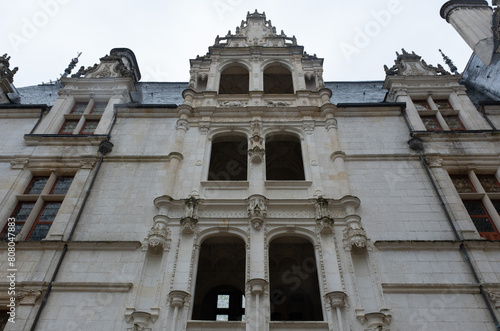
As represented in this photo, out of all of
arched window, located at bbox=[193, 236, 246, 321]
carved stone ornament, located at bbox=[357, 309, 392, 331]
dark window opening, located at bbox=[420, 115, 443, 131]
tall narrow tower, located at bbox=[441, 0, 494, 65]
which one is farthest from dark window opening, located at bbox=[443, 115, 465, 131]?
arched window, located at bbox=[193, 236, 246, 321]

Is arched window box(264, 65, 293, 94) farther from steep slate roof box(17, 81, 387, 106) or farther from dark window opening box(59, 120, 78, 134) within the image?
dark window opening box(59, 120, 78, 134)

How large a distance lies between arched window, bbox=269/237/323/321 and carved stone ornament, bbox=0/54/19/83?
15.0 metres

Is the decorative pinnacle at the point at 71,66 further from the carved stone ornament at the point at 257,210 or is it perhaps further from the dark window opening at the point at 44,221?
the carved stone ornament at the point at 257,210

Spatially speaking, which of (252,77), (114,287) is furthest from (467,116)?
(114,287)

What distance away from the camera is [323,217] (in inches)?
452

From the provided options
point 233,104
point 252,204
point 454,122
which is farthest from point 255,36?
point 252,204

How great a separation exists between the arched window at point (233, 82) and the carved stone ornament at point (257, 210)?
28.6 feet

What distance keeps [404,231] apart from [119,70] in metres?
14.6

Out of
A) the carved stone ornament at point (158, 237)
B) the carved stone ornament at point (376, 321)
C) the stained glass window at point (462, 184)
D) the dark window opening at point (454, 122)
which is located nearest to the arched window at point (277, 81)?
the dark window opening at point (454, 122)

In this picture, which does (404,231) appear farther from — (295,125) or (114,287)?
(114,287)

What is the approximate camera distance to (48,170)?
1399cm

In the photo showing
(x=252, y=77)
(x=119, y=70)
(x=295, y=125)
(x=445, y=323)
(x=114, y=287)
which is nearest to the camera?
(x=445, y=323)

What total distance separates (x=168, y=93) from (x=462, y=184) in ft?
46.9

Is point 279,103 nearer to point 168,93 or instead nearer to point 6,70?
point 168,93
